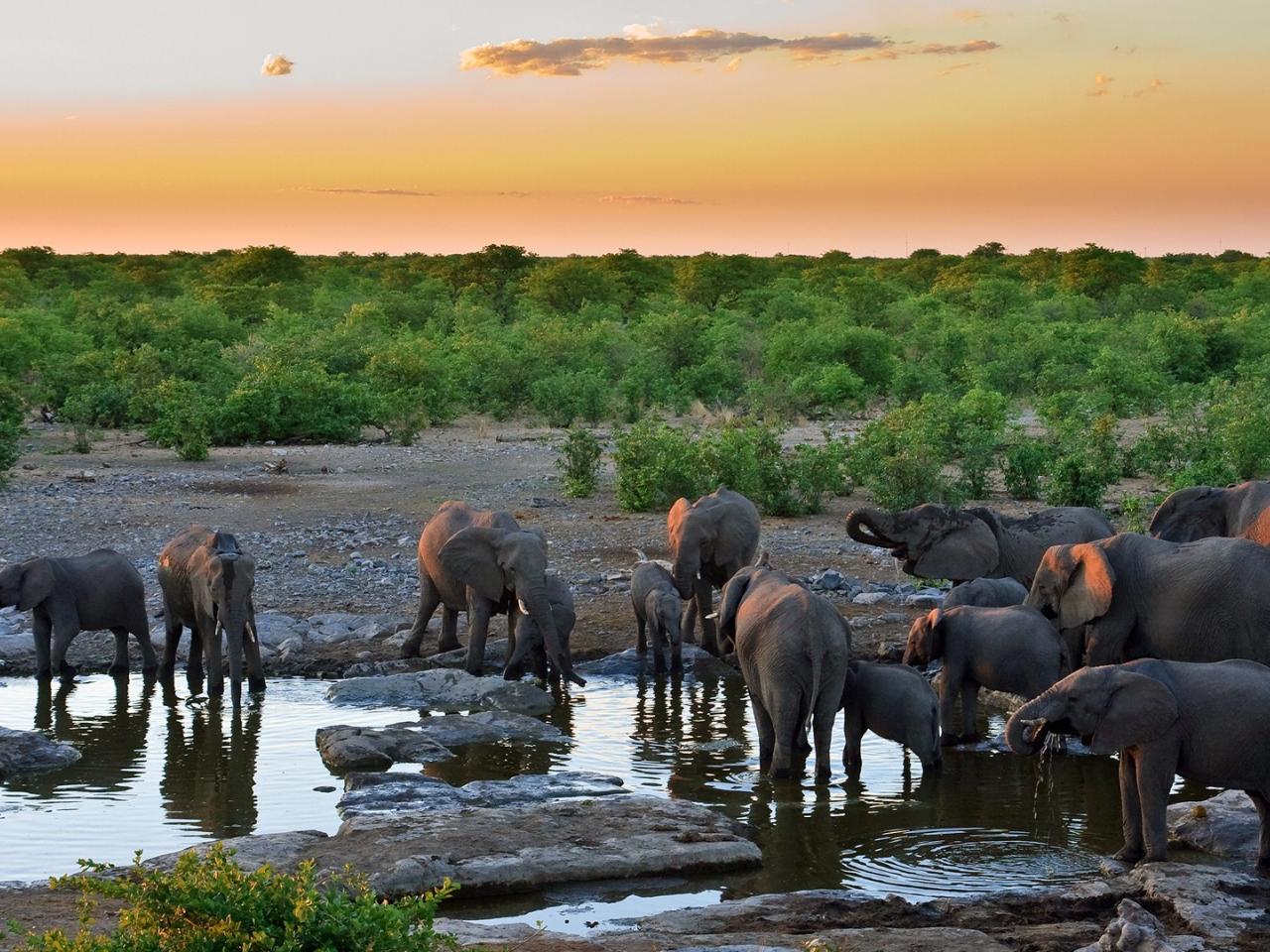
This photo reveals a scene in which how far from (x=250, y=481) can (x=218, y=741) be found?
1272cm

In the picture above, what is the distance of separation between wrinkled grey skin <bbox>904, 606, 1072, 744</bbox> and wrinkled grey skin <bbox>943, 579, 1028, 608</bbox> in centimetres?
90

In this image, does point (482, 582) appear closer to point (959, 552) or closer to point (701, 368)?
point (959, 552)

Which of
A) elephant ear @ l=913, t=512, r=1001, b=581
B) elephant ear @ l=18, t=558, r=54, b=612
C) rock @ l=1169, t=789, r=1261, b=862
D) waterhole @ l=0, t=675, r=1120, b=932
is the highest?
elephant ear @ l=913, t=512, r=1001, b=581

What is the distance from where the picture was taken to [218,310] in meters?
45.1

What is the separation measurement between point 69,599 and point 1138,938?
9400mm

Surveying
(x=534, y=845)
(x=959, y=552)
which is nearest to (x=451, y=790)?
(x=534, y=845)

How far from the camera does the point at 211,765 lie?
10906 mm

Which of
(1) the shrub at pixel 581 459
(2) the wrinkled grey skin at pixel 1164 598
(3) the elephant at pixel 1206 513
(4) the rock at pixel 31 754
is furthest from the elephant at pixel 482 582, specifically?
(1) the shrub at pixel 581 459

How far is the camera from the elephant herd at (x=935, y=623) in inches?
320

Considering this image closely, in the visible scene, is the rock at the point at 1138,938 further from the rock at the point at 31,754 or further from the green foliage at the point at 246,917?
the rock at the point at 31,754

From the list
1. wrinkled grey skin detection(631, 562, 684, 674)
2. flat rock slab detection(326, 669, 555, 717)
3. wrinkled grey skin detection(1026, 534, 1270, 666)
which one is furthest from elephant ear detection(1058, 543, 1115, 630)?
flat rock slab detection(326, 669, 555, 717)

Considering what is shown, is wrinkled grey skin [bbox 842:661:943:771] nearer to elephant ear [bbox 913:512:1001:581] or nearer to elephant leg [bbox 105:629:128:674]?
elephant ear [bbox 913:512:1001:581]

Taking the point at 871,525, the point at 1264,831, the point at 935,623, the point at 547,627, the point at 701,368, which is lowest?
the point at 1264,831

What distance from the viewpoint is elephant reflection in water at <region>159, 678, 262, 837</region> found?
967 cm
